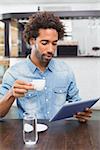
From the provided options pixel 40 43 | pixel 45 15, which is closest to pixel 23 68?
pixel 40 43

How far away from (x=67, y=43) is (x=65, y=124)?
14.7 feet

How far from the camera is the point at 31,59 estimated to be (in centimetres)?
183

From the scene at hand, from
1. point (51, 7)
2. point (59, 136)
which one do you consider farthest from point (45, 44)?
point (51, 7)

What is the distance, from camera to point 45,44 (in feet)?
5.54

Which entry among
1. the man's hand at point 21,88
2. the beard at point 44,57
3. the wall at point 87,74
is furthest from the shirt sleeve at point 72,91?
the wall at point 87,74

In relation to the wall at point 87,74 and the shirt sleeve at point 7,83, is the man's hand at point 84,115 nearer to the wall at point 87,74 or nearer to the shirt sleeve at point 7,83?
the shirt sleeve at point 7,83

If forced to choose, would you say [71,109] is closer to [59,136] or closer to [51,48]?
[59,136]

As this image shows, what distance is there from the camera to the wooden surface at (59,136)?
1.19m

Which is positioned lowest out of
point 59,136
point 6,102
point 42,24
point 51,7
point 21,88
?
point 59,136

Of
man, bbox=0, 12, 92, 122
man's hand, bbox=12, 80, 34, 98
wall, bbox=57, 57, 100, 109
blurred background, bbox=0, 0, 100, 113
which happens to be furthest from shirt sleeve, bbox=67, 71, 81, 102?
wall, bbox=57, 57, 100, 109

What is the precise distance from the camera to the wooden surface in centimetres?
119

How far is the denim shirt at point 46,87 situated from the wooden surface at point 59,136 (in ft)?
0.62

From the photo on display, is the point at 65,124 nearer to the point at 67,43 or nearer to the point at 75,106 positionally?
the point at 75,106

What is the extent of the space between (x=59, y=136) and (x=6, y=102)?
14.8 inches
